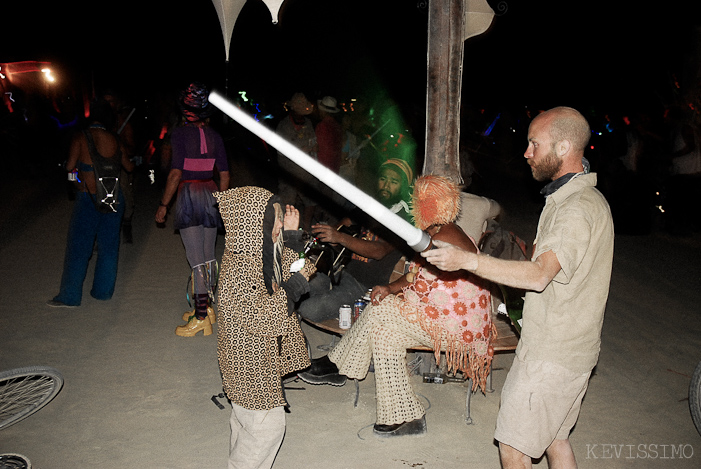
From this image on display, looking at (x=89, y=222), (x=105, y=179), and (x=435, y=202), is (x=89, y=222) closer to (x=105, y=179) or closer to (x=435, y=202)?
(x=105, y=179)

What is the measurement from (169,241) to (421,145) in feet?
37.0

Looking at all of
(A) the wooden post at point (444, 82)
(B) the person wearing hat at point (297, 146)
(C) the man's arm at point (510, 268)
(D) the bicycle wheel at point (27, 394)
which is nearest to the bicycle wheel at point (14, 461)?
(D) the bicycle wheel at point (27, 394)

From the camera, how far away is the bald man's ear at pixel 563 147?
2484mm

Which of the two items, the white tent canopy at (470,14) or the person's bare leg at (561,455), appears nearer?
the person's bare leg at (561,455)

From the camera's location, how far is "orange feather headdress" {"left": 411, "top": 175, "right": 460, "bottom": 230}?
3.55 m

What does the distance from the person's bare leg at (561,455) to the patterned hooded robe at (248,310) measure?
5.04 ft

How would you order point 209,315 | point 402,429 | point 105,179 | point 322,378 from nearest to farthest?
point 402,429 → point 322,378 → point 209,315 → point 105,179

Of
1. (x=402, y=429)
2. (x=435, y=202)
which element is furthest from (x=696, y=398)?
(x=435, y=202)

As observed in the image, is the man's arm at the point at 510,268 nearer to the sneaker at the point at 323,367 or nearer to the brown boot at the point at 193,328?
the sneaker at the point at 323,367

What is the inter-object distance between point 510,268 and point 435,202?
4.50ft

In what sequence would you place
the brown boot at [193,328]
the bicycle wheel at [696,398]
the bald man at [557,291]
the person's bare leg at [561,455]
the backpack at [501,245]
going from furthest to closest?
the brown boot at [193,328], the backpack at [501,245], the bicycle wheel at [696,398], the person's bare leg at [561,455], the bald man at [557,291]

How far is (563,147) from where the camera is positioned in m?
2.49

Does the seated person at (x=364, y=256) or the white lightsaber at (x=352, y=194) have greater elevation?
the white lightsaber at (x=352, y=194)

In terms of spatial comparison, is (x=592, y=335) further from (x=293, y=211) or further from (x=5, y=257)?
(x=5, y=257)
